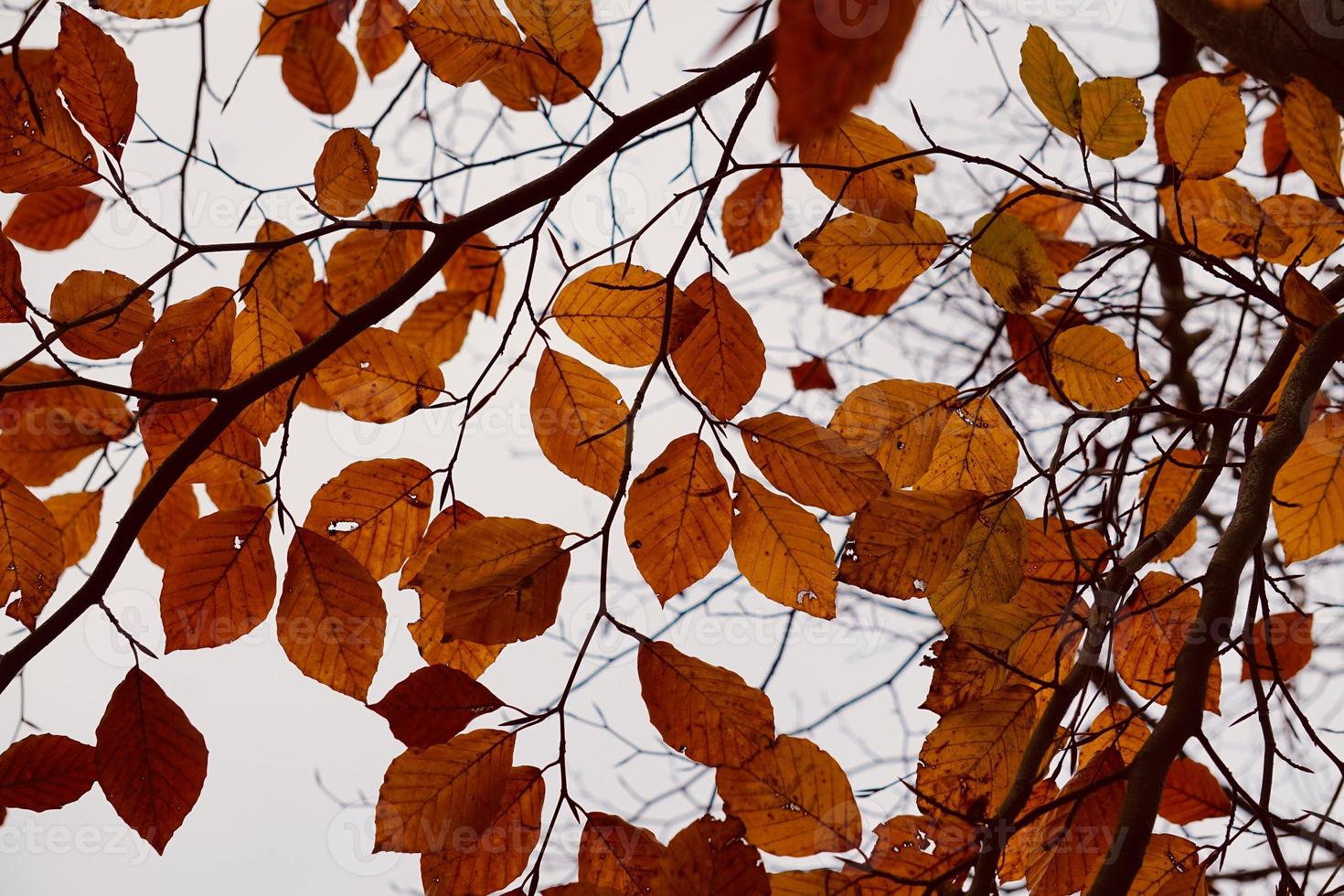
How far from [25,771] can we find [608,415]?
1.35 ft

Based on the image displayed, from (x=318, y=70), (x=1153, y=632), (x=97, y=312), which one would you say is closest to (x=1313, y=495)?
(x=1153, y=632)

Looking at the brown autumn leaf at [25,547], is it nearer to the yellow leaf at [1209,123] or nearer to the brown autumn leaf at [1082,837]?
the brown autumn leaf at [1082,837]

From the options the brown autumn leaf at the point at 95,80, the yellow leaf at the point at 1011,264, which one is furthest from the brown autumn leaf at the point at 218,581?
the yellow leaf at the point at 1011,264

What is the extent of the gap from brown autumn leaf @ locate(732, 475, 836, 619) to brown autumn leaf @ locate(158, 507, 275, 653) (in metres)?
0.30

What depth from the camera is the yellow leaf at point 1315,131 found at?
56 centimetres

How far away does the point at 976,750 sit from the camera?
20.3 inches

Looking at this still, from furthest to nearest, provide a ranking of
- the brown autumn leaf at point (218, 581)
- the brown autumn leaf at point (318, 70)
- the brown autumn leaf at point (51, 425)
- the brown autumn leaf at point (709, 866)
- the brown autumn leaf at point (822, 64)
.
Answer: the brown autumn leaf at point (318, 70) < the brown autumn leaf at point (51, 425) < the brown autumn leaf at point (218, 581) < the brown autumn leaf at point (709, 866) < the brown autumn leaf at point (822, 64)

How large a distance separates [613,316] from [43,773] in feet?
1.46

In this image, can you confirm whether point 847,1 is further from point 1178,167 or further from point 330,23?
point 330,23

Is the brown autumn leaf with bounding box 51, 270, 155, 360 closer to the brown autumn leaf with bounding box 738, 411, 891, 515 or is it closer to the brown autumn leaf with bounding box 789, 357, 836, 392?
the brown autumn leaf with bounding box 738, 411, 891, 515

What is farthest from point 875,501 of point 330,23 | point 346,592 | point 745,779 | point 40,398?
point 330,23

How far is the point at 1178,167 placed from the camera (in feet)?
2.01

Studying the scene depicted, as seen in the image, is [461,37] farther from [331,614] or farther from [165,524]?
[165,524]

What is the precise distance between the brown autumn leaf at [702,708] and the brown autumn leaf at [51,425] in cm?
56
